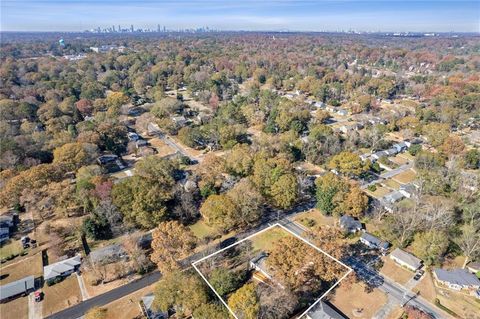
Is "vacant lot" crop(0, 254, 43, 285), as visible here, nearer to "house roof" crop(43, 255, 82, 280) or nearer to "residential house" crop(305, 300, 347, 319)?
"house roof" crop(43, 255, 82, 280)

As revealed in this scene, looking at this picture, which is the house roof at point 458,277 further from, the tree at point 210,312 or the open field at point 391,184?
the tree at point 210,312

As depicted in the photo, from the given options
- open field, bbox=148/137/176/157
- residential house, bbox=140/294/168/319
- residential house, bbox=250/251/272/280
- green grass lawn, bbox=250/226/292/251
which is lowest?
residential house, bbox=140/294/168/319

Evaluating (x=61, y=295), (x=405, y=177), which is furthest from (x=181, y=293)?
(x=405, y=177)

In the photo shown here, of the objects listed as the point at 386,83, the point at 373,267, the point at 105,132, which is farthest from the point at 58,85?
the point at 386,83

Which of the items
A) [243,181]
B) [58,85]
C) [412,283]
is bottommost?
[412,283]

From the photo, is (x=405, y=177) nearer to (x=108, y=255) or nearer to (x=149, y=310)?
(x=149, y=310)

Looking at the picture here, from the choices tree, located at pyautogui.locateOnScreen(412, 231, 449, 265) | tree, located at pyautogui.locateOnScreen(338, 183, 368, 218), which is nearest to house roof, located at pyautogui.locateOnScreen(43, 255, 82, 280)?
tree, located at pyautogui.locateOnScreen(338, 183, 368, 218)

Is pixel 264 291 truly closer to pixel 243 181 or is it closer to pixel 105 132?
pixel 243 181
